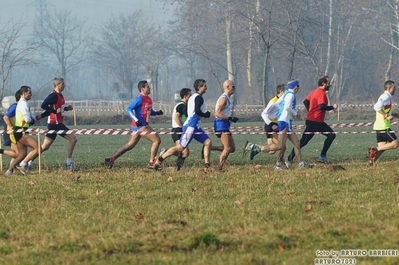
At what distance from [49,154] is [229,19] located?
1537 inches

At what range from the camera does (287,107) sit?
16.9 m

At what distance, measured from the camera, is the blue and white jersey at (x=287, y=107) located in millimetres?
16891

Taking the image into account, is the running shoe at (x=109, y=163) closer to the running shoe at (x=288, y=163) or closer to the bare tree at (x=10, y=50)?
the running shoe at (x=288, y=163)

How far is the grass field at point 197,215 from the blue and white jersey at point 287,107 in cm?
104

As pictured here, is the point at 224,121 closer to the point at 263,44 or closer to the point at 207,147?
the point at 207,147

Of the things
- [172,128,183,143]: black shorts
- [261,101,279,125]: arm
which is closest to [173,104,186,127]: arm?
[172,128,183,143]: black shorts

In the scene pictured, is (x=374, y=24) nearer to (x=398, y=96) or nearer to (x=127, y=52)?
(x=398, y=96)

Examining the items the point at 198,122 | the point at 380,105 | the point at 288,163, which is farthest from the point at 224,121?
the point at 380,105

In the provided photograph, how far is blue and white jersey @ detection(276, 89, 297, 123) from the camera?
16.9 meters

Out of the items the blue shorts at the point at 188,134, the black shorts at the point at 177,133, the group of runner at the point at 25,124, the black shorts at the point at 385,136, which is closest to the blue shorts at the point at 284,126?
the blue shorts at the point at 188,134

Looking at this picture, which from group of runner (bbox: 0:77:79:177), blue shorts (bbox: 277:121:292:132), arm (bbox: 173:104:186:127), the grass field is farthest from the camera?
arm (bbox: 173:104:186:127)

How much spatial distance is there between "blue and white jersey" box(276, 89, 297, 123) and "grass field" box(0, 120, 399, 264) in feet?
3.41

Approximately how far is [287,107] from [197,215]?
678 centimetres

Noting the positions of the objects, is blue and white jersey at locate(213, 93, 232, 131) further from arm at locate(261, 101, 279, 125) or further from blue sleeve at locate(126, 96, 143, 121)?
blue sleeve at locate(126, 96, 143, 121)
